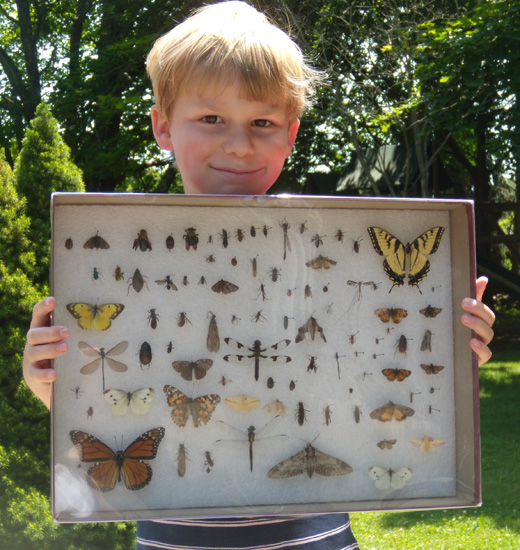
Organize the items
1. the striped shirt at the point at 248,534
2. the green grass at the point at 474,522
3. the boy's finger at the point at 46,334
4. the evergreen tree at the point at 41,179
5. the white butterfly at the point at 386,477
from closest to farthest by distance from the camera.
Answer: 1. the boy's finger at the point at 46,334
2. the white butterfly at the point at 386,477
3. the striped shirt at the point at 248,534
4. the evergreen tree at the point at 41,179
5. the green grass at the point at 474,522

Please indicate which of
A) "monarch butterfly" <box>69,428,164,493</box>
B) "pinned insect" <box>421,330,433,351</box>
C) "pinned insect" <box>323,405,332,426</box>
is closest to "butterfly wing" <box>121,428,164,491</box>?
"monarch butterfly" <box>69,428,164,493</box>

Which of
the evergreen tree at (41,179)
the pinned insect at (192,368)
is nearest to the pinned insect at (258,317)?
the pinned insect at (192,368)

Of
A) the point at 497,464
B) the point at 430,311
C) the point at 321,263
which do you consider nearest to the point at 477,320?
the point at 430,311

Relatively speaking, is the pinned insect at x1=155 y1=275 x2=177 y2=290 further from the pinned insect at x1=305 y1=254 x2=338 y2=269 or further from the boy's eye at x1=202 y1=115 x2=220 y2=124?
the boy's eye at x1=202 y1=115 x2=220 y2=124

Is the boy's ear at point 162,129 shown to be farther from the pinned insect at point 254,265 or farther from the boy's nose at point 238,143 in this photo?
the pinned insect at point 254,265

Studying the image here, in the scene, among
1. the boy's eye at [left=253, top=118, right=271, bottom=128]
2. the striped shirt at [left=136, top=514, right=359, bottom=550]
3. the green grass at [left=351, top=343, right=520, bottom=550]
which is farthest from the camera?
the green grass at [left=351, top=343, right=520, bottom=550]

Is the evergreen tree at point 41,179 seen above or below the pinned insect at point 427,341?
above
